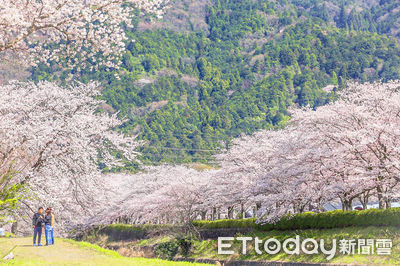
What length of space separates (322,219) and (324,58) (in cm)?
13365

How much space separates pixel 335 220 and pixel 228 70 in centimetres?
13904

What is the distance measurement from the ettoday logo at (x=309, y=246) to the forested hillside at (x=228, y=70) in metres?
72.5

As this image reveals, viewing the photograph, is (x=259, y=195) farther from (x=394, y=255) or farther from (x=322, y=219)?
(x=394, y=255)

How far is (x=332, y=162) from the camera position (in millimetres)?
20406

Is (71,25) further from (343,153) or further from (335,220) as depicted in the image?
(335,220)

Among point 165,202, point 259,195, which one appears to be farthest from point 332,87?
point 259,195

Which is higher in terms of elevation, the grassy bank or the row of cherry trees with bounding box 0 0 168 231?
the row of cherry trees with bounding box 0 0 168 231

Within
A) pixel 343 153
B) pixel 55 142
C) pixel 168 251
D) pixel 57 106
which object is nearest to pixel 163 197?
pixel 168 251

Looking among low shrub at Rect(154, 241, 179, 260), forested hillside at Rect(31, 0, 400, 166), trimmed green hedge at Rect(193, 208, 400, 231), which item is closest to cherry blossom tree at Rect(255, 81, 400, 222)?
trimmed green hedge at Rect(193, 208, 400, 231)

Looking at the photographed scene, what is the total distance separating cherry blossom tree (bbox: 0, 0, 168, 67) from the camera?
994 centimetres

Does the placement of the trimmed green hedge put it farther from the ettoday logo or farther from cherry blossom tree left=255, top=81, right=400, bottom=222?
the ettoday logo

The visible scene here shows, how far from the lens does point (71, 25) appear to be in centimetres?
1030

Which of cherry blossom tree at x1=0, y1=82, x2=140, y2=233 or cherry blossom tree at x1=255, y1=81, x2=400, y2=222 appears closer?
cherry blossom tree at x1=0, y1=82, x2=140, y2=233

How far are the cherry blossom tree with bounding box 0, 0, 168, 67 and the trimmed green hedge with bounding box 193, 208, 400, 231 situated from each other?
13.8m
